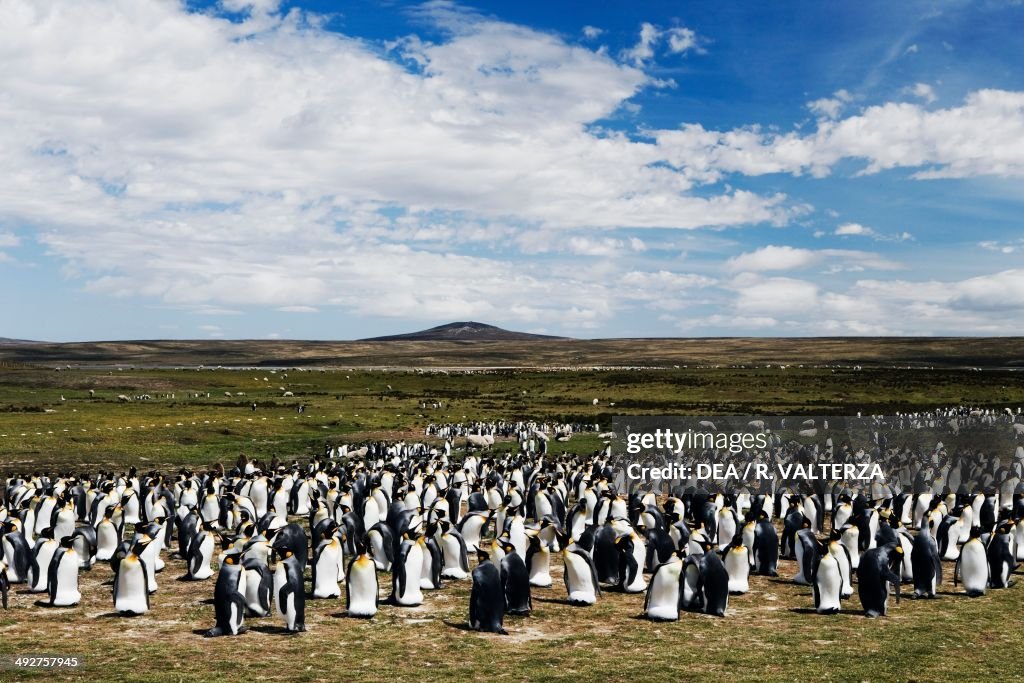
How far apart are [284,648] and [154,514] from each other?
951 cm

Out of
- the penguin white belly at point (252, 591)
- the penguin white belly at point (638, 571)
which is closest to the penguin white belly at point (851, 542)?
the penguin white belly at point (638, 571)

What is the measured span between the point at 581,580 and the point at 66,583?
8.34 meters

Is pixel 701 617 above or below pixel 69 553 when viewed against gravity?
below

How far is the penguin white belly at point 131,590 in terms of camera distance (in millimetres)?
14266

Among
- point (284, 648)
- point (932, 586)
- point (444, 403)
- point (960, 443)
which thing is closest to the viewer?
point (284, 648)

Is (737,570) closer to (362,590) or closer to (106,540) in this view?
(362,590)

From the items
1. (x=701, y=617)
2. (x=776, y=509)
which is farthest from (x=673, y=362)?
(x=701, y=617)

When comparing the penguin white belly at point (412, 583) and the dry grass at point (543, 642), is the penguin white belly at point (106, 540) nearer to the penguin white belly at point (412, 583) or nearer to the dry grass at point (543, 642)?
the dry grass at point (543, 642)

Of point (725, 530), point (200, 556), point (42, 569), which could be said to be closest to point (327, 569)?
point (200, 556)

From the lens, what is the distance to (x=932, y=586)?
16266 millimetres

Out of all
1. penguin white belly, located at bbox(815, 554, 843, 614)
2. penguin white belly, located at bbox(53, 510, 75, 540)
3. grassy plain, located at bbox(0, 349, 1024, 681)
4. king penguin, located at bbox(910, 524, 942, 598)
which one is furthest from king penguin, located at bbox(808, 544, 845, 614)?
penguin white belly, located at bbox(53, 510, 75, 540)

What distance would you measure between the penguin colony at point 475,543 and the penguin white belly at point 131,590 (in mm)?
22

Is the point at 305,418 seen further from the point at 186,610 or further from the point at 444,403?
the point at 186,610

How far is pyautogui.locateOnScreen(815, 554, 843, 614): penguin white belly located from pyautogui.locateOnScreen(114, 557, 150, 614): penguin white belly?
10.7 meters
